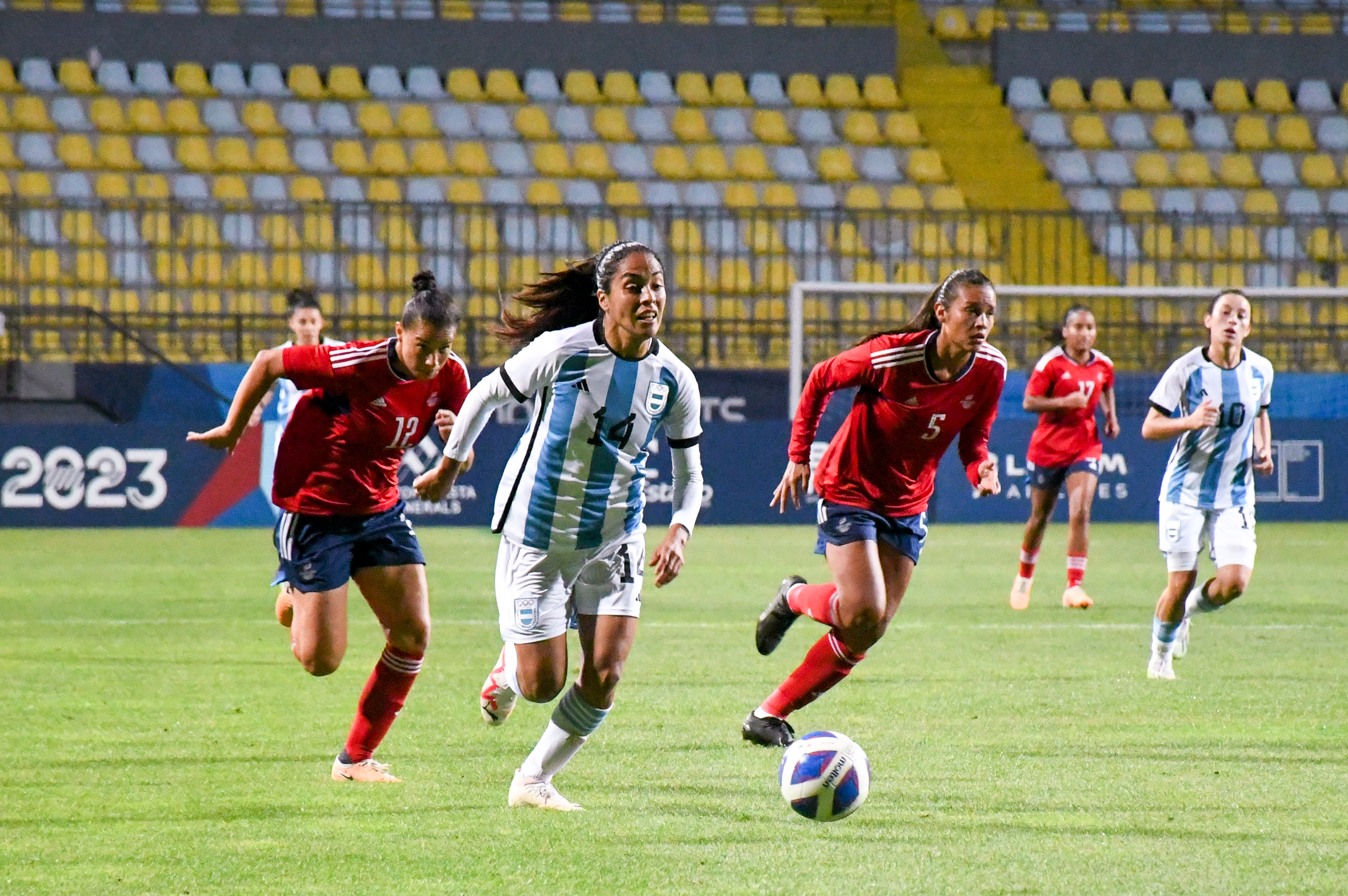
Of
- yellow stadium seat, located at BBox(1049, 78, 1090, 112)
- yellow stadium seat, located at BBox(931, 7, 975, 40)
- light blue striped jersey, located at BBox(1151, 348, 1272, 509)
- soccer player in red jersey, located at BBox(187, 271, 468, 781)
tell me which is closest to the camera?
soccer player in red jersey, located at BBox(187, 271, 468, 781)

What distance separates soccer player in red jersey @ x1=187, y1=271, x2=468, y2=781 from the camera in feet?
22.2

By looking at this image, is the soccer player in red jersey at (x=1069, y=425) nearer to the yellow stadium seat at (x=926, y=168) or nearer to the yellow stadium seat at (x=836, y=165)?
the yellow stadium seat at (x=836, y=165)

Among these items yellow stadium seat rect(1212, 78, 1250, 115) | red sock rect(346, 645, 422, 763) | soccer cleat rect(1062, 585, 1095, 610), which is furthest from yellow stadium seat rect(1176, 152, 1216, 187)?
red sock rect(346, 645, 422, 763)

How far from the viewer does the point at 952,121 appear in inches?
1046

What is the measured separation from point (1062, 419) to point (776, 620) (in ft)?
20.0

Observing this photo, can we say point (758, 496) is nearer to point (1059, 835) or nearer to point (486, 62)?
point (486, 62)

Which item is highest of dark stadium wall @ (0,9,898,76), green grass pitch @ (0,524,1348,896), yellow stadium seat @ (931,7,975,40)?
yellow stadium seat @ (931,7,975,40)

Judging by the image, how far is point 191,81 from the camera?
→ 80.3 feet

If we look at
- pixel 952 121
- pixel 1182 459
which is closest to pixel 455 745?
pixel 1182 459

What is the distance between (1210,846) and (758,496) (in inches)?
595

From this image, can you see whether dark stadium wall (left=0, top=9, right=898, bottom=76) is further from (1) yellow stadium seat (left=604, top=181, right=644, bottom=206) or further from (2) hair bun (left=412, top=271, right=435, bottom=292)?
(2) hair bun (left=412, top=271, right=435, bottom=292)

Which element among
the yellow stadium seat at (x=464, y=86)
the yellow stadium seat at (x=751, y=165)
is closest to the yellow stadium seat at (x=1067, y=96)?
the yellow stadium seat at (x=751, y=165)

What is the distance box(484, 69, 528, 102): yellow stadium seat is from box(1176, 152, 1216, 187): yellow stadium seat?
917 centimetres

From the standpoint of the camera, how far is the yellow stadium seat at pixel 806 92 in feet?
85.3
